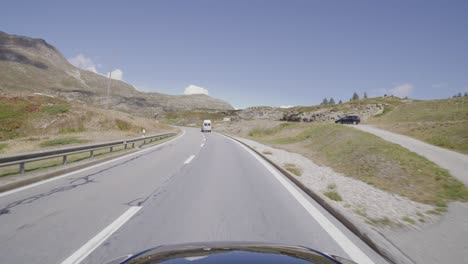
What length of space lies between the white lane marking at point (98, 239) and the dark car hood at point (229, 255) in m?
1.48

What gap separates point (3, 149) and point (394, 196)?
2060 centimetres

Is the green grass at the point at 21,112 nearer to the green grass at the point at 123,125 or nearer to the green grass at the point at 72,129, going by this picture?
the green grass at the point at 72,129

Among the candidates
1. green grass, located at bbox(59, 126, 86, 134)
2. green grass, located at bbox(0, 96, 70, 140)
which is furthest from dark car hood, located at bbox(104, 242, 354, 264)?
green grass, located at bbox(59, 126, 86, 134)

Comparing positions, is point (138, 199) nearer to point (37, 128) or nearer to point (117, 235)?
point (117, 235)

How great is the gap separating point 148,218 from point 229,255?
10.8 ft

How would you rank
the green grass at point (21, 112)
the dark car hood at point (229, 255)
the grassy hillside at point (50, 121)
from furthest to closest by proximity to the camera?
the grassy hillside at point (50, 121) < the green grass at point (21, 112) < the dark car hood at point (229, 255)

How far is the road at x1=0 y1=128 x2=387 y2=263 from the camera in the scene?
13.4 ft

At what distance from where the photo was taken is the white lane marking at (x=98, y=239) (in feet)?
12.2

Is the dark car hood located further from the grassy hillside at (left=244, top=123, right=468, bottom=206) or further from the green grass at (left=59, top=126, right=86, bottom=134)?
the green grass at (left=59, top=126, right=86, bottom=134)

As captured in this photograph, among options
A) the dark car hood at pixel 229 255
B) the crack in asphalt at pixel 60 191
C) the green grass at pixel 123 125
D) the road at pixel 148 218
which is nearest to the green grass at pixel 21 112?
the green grass at pixel 123 125

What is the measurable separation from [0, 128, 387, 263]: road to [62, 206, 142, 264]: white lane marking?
13 millimetres

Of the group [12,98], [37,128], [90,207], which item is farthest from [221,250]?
[12,98]

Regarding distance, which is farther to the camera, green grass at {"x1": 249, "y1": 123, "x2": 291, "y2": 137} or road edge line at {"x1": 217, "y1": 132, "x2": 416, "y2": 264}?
green grass at {"x1": 249, "y1": 123, "x2": 291, "y2": 137}

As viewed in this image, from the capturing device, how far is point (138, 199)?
682 centimetres
